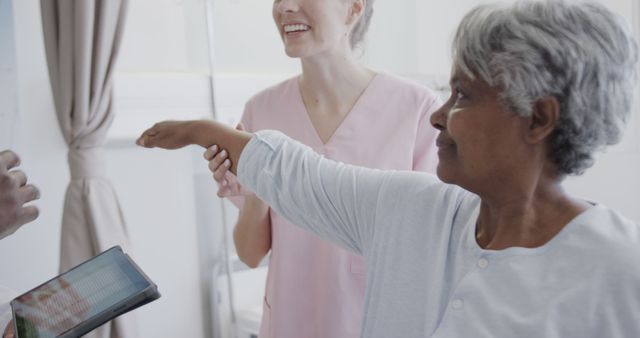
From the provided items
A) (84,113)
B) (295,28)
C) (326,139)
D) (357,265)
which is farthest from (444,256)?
(84,113)

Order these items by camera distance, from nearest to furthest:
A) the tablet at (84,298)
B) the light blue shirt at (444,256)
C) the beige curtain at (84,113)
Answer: the light blue shirt at (444,256) < the tablet at (84,298) < the beige curtain at (84,113)

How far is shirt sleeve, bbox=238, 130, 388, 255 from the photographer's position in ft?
3.90

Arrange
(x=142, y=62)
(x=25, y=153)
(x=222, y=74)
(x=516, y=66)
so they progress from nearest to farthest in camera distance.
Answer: (x=516, y=66) → (x=25, y=153) → (x=142, y=62) → (x=222, y=74)

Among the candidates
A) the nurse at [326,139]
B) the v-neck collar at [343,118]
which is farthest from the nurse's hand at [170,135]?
the v-neck collar at [343,118]

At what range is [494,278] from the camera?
1.02 metres

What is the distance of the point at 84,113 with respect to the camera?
2.01m

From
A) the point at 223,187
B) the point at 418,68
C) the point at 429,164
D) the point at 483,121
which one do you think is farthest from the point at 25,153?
the point at 418,68

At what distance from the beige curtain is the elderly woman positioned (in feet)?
3.16

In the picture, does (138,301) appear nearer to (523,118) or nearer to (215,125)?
(215,125)

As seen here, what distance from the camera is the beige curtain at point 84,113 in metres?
1.99

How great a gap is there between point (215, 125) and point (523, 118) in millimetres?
550

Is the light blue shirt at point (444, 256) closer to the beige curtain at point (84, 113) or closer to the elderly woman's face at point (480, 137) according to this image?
the elderly woman's face at point (480, 137)

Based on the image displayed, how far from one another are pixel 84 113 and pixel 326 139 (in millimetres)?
826

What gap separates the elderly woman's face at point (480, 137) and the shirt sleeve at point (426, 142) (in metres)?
0.47
